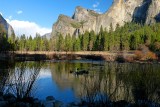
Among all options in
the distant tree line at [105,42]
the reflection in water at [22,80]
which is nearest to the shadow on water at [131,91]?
the reflection in water at [22,80]

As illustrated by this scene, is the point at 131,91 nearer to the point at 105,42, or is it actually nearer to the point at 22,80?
the point at 22,80

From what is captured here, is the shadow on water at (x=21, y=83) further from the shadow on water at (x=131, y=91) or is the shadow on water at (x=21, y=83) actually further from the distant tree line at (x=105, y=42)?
the distant tree line at (x=105, y=42)

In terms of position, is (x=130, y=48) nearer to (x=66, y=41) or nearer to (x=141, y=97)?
(x=66, y=41)

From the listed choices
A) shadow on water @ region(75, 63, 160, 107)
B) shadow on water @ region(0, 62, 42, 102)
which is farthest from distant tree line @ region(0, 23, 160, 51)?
shadow on water @ region(0, 62, 42, 102)

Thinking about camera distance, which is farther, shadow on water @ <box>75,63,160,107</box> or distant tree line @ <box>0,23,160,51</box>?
distant tree line @ <box>0,23,160,51</box>

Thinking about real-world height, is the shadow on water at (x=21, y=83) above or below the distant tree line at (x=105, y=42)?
below

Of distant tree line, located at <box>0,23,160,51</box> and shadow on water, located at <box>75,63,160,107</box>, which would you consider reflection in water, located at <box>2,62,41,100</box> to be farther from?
distant tree line, located at <box>0,23,160,51</box>

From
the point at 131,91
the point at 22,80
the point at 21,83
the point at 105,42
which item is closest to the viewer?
the point at 21,83

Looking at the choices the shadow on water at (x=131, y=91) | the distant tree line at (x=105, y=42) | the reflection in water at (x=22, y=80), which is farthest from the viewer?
the distant tree line at (x=105, y=42)

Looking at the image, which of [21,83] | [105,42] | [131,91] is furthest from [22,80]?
[105,42]

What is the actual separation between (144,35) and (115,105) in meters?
117

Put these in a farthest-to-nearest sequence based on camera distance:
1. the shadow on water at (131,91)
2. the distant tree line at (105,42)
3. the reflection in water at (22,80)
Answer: the distant tree line at (105,42) → the reflection in water at (22,80) → the shadow on water at (131,91)

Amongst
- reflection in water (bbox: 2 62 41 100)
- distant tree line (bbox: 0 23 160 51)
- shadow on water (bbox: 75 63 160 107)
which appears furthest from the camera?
distant tree line (bbox: 0 23 160 51)

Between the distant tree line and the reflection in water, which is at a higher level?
the distant tree line
